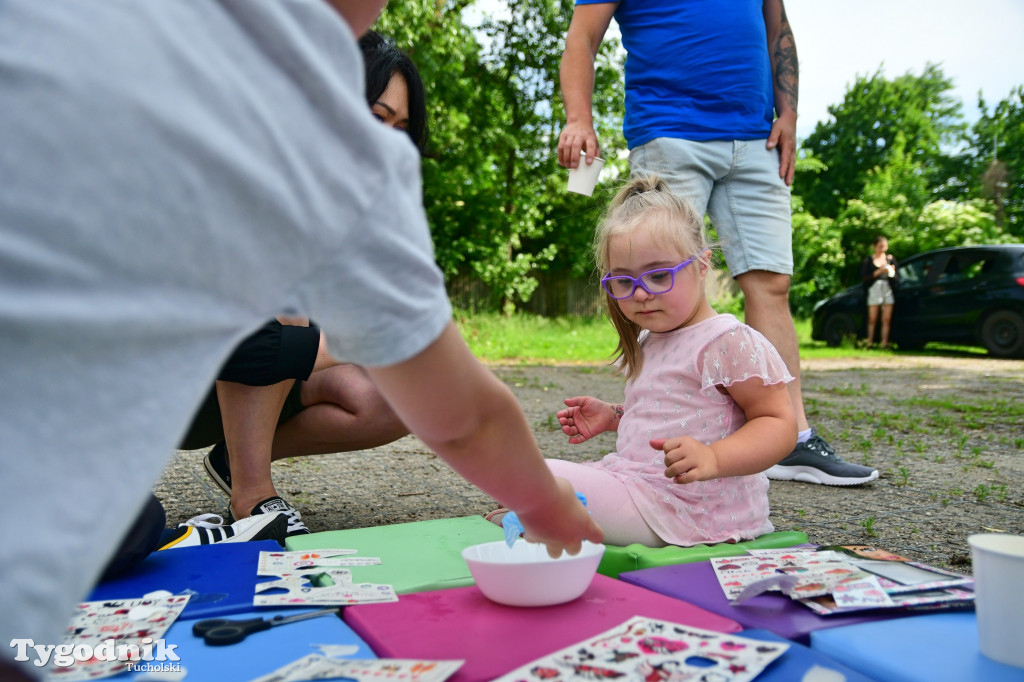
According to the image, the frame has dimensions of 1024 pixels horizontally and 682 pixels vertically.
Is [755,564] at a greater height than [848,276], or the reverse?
[848,276]

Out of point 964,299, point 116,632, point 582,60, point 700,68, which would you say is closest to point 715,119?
point 700,68

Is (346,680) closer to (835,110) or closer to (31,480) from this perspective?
(31,480)

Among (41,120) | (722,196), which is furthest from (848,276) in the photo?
(41,120)

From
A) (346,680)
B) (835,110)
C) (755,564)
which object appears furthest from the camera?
(835,110)

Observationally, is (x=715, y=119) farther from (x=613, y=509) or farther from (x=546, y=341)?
(x=546, y=341)

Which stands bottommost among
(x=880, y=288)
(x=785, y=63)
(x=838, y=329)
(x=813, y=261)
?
(x=838, y=329)

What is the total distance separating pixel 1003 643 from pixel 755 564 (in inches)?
18.4

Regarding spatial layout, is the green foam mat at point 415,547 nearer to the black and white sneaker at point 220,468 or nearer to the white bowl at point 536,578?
the white bowl at point 536,578

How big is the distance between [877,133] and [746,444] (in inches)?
1058

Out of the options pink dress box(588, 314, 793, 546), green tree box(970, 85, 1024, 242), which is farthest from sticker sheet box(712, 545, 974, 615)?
green tree box(970, 85, 1024, 242)

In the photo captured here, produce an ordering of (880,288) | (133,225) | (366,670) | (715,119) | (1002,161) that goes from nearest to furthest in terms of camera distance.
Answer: (133,225)
(366,670)
(715,119)
(880,288)
(1002,161)

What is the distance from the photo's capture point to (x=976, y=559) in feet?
3.57

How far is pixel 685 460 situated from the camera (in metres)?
1.53

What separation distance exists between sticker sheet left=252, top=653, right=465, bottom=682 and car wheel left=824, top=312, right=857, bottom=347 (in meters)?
10.4
